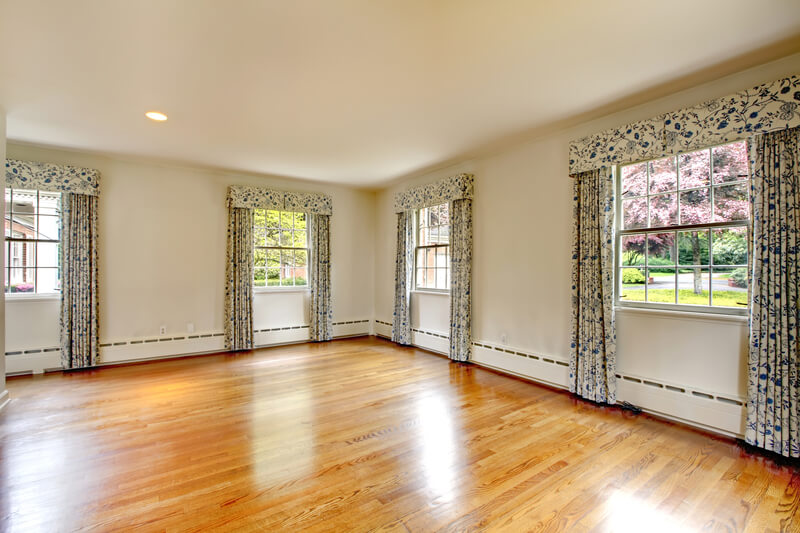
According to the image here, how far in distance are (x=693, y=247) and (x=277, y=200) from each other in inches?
209

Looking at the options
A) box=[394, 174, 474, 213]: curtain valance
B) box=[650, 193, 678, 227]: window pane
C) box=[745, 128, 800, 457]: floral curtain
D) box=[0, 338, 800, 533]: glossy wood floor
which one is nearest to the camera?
box=[0, 338, 800, 533]: glossy wood floor

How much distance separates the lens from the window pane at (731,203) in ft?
9.18

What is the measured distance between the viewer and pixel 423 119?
3.56 meters

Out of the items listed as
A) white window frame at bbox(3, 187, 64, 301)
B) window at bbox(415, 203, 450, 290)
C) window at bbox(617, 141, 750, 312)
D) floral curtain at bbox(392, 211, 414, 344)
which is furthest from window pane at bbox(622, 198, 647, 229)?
white window frame at bbox(3, 187, 64, 301)

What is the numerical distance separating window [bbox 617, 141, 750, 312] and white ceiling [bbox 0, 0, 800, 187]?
775 mm

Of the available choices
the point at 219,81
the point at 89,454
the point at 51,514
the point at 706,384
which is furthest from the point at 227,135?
the point at 706,384

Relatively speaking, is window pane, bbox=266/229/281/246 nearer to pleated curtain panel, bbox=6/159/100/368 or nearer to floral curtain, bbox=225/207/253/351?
floral curtain, bbox=225/207/253/351

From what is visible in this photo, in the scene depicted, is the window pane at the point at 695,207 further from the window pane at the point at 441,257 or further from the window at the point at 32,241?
the window at the point at 32,241

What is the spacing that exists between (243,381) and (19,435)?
1.77 m

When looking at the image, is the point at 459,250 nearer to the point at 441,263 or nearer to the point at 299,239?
the point at 441,263

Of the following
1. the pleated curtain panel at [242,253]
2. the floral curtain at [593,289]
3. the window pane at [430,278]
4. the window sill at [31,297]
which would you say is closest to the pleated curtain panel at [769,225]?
the floral curtain at [593,289]

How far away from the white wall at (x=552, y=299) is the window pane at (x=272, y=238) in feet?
7.93

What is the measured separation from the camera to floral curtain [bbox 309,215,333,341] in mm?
6250

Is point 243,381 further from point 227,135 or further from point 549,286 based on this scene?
point 549,286
